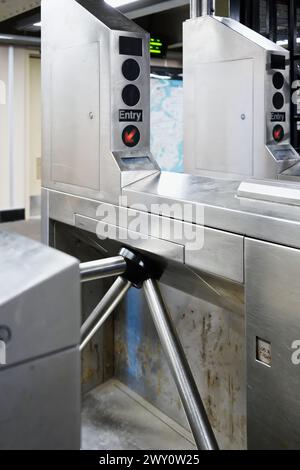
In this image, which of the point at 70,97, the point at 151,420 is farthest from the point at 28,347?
the point at 151,420

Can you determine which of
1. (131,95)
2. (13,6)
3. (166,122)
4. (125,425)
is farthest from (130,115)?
(166,122)

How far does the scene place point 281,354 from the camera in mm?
950

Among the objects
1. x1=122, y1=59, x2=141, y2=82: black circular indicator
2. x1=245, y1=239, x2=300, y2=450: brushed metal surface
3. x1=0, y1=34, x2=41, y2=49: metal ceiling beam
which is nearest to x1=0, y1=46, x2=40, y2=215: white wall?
x1=0, y1=34, x2=41, y2=49: metal ceiling beam

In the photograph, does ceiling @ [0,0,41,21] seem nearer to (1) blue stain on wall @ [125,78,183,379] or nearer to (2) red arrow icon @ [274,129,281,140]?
(2) red arrow icon @ [274,129,281,140]

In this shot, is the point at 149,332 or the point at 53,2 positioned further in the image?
the point at 149,332

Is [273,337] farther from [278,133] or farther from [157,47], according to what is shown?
[157,47]

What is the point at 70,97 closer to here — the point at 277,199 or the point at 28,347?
the point at 277,199

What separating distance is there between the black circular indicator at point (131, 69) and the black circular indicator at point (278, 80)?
0.78 metres

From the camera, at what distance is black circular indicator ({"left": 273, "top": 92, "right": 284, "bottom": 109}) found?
1989mm

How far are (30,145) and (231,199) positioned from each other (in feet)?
12.4

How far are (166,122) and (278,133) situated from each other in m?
3.16

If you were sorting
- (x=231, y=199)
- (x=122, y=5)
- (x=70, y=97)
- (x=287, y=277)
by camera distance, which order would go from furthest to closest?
1. (x=122, y=5)
2. (x=70, y=97)
3. (x=231, y=199)
4. (x=287, y=277)

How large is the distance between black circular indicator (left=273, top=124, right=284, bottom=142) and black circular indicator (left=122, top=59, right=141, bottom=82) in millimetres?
828

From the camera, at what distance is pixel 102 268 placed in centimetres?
124
